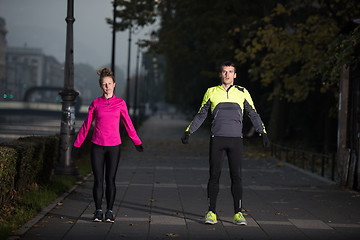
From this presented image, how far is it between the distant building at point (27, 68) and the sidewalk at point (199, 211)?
329 ft

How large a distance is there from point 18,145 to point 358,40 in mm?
6538

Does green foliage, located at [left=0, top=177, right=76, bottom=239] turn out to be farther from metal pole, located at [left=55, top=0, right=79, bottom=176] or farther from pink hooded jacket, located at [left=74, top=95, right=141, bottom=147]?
pink hooded jacket, located at [left=74, top=95, right=141, bottom=147]

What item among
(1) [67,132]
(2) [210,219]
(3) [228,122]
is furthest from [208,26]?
(2) [210,219]

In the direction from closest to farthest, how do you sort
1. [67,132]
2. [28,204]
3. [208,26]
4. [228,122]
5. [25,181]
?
[228,122]
[28,204]
[25,181]
[67,132]
[208,26]

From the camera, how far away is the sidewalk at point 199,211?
23.4 ft

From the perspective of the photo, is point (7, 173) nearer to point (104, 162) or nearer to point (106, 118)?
point (104, 162)

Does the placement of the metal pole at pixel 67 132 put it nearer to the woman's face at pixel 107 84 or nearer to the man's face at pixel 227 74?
the woman's face at pixel 107 84

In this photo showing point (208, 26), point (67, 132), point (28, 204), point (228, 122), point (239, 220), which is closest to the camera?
point (228, 122)

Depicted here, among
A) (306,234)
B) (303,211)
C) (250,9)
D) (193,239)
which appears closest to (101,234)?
(193,239)

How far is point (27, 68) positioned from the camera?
133375 mm

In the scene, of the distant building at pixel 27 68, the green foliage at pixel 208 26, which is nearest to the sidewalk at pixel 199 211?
the green foliage at pixel 208 26

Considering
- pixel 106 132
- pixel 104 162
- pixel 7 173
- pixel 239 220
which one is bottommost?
pixel 239 220

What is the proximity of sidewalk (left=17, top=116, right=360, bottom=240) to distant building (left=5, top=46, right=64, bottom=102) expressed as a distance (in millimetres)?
100265

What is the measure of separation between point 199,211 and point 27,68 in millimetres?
129473
